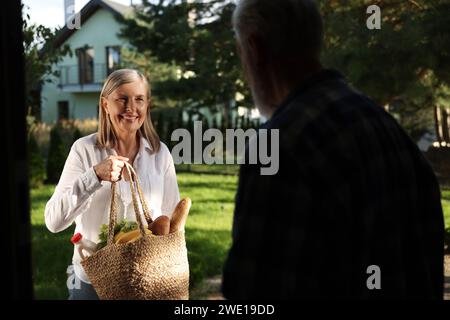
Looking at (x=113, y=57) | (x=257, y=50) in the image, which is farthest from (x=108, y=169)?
(x=113, y=57)

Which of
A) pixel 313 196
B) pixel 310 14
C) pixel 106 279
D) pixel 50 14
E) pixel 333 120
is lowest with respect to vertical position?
pixel 106 279

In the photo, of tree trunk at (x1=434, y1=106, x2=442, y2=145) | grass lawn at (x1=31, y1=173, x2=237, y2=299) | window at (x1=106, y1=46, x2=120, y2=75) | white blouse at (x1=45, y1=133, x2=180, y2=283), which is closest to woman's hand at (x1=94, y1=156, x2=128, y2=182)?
white blouse at (x1=45, y1=133, x2=180, y2=283)

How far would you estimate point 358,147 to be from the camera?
2.48 ft

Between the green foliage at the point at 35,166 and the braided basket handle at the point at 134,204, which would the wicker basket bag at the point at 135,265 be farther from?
the green foliage at the point at 35,166

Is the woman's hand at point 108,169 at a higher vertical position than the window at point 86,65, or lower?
lower

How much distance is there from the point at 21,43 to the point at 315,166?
843mm

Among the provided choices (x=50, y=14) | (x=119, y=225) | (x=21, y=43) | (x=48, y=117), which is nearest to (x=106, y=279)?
(x=119, y=225)

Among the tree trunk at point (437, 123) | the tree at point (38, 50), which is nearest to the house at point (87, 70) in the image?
the tree at point (38, 50)

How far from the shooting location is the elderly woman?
4.58 feet

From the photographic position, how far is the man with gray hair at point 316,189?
2.41 ft

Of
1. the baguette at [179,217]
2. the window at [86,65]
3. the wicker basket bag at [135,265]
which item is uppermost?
the window at [86,65]

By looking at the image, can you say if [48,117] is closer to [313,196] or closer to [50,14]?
[50,14]

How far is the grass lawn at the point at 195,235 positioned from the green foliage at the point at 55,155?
19 centimetres

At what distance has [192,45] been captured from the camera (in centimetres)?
444
